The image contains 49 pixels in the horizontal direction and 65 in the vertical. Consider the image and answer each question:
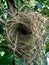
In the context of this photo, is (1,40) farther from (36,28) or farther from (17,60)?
(36,28)

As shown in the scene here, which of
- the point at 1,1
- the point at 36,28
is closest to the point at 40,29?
the point at 36,28

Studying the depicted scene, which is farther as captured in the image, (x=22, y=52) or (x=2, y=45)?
(x=2, y=45)

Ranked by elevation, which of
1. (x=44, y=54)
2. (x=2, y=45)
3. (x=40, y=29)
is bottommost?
(x=44, y=54)

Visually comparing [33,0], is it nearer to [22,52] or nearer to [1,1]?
[1,1]

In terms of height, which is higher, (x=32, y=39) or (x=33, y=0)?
(x=33, y=0)

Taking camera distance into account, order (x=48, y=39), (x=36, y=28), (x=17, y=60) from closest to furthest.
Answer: (x=36, y=28), (x=17, y=60), (x=48, y=39)

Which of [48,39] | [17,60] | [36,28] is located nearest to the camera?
[36,28]

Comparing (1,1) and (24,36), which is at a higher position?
(1,1)

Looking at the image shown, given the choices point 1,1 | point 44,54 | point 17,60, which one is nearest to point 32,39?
point 17,60

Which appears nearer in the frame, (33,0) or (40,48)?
(40,48)
